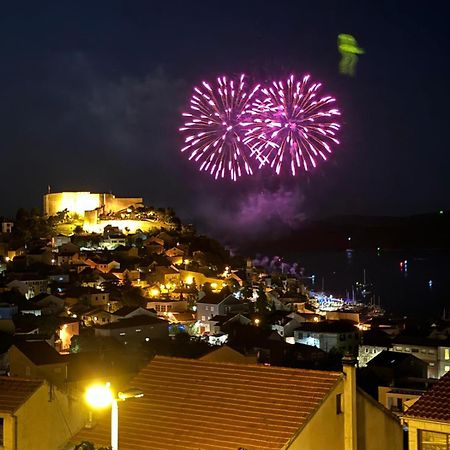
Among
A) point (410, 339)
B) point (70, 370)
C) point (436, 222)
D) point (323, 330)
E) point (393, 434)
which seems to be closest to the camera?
point (393, 434)

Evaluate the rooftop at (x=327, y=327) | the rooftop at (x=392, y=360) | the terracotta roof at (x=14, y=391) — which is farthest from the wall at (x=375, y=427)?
the rooftop at (x=327, y=327)

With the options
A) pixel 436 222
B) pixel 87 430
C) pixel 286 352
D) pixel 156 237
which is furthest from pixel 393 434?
pixel 436 222

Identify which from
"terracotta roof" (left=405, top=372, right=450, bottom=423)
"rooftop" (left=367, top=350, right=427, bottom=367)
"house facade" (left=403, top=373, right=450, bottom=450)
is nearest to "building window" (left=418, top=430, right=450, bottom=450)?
"house facade" (left=403, top=373, right=450, bottom=450)

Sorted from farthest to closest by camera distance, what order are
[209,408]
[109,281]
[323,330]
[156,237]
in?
1. [156,237]
2. [109,281]
3. [323,330]
4. [209,408]

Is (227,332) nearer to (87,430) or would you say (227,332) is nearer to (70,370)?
(70,370)

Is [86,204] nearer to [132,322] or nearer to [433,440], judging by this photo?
[132,322]

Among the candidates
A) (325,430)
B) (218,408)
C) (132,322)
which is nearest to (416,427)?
(325,430)
